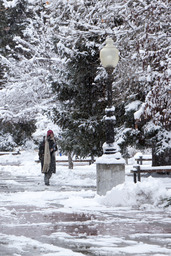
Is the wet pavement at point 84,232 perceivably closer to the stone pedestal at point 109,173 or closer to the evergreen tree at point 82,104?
the stone pedestal at point 109,173

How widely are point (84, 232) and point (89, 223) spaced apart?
965 millimetres

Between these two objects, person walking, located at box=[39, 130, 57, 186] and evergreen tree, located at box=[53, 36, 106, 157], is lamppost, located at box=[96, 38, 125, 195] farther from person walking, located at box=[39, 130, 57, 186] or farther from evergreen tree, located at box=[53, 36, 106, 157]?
evergreen tree, located at box=[53, 36, 106, 157]

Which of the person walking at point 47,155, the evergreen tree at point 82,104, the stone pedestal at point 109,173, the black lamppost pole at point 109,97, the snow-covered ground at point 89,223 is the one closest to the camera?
the snow-covered ground at point 89,223

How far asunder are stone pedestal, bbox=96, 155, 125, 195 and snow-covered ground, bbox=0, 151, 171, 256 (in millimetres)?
699

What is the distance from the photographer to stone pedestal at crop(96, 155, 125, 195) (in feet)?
44.9

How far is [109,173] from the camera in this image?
1375cm

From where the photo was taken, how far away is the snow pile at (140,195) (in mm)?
11539

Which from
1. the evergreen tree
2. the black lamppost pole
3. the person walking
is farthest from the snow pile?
the evergreen tree

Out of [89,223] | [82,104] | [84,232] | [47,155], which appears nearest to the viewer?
[84,232]

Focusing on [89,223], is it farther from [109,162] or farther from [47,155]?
[47,155]

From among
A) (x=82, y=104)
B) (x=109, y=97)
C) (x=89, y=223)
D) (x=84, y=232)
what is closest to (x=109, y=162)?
(x=109, y=97)

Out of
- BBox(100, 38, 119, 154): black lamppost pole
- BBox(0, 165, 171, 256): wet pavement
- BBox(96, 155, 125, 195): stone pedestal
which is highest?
BBox(100, 38, 119, 154): black lamppost pole

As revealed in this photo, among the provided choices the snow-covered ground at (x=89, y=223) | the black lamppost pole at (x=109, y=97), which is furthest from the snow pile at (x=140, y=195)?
the black lamppost pole at (x=109, y=97)

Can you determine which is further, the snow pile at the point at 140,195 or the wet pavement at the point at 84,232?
the snow pile at the point at 140,195
